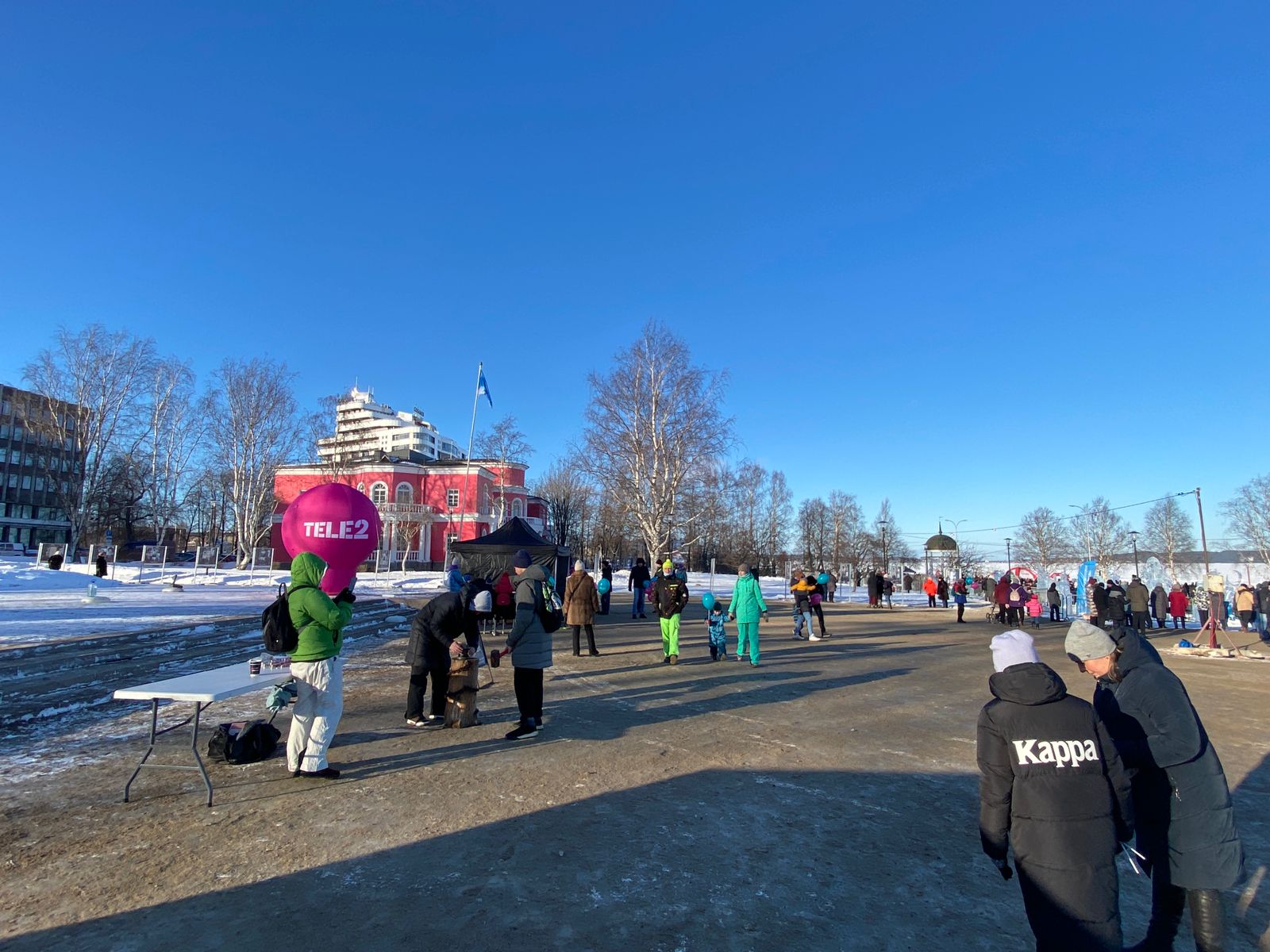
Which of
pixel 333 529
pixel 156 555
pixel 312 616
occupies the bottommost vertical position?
pixel 312 616

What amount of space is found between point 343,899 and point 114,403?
44.9m

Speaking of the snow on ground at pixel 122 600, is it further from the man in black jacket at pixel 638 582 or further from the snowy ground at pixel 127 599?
the man in black jacket at pixel 638 582

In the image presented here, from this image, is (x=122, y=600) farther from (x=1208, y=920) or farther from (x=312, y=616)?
(x=1208, y=920)

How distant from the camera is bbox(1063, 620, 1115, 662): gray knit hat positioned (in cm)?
328

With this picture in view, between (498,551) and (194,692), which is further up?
(498,551)

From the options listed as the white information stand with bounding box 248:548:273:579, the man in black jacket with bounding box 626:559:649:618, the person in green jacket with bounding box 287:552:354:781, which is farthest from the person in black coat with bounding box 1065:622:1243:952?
the white information stand with bounding box 248:548:273:579

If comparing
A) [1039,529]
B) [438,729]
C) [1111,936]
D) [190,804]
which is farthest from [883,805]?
[1039,529]

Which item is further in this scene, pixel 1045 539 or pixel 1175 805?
pixel 1045 539

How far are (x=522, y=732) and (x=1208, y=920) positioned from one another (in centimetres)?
538

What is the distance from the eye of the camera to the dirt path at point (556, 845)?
327 centimetres

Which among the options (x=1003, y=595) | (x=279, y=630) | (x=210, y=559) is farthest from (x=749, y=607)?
(x=210, y=559)

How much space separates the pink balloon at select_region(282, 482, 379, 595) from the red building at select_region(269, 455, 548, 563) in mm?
45194

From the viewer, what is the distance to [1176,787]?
293 centimetres

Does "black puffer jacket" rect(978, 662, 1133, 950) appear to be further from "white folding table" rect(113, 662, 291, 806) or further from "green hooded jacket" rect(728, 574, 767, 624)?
"green hooded jacket" rect(728, 574, 767, 624)
